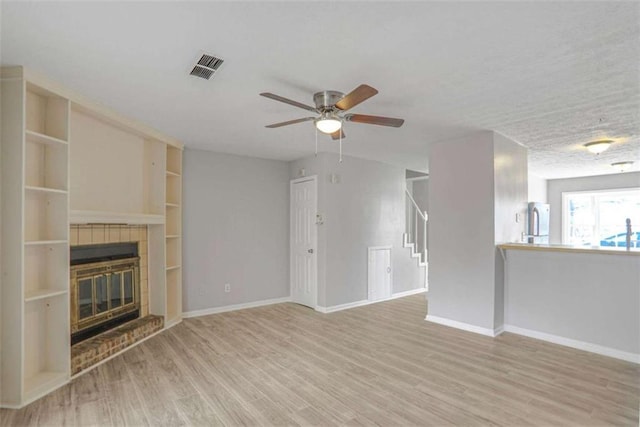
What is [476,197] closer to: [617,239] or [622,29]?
[622,29]

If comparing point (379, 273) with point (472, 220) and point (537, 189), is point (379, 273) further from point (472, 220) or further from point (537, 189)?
point (537, 189)

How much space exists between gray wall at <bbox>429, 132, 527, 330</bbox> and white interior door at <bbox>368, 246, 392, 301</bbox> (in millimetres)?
1218

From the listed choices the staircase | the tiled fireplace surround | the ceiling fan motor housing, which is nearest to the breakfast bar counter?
the staircase

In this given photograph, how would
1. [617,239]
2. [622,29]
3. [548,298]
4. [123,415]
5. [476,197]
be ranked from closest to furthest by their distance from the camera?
[622,29] → [123,415] → [548,298] → [476,197] → [617,239]

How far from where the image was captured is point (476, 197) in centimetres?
395

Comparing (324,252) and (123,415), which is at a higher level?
(324,252)

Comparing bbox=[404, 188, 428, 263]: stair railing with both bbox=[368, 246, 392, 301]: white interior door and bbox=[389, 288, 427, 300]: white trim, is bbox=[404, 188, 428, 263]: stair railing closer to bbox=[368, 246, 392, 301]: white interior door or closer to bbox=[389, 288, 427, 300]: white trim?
bbox=[389, 288, 427, 300]: white trim

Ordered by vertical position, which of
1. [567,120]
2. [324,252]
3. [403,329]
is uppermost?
[567,120]

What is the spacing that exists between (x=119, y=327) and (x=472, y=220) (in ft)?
14.2

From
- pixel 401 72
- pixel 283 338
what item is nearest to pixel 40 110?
pixel 401 72

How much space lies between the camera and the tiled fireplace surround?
2910mm

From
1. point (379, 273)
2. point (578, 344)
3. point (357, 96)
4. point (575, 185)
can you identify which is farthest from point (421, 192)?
point (357, 96)

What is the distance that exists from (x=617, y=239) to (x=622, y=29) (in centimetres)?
753

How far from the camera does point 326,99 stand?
103 inches
